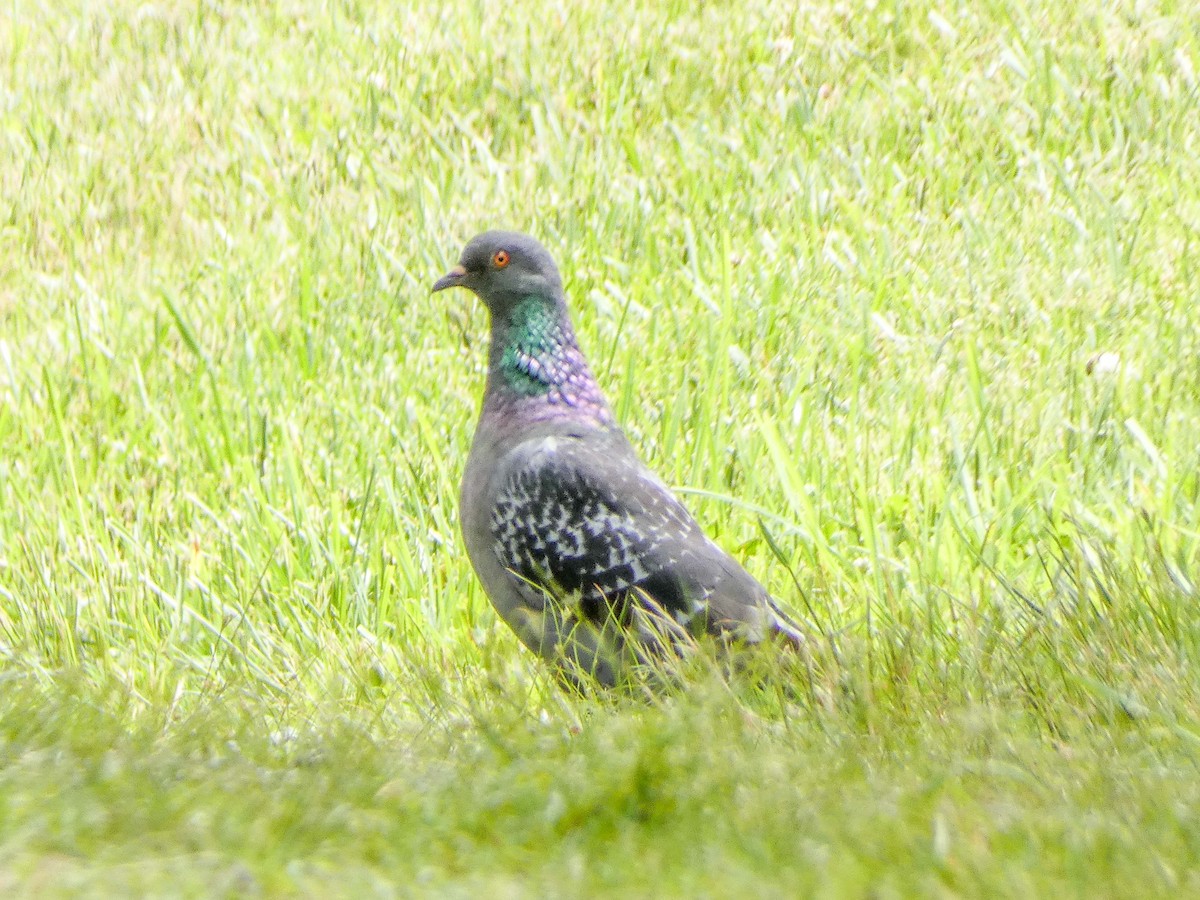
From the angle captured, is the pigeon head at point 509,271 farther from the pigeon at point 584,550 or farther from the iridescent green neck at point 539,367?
the pigeon at point 584,550

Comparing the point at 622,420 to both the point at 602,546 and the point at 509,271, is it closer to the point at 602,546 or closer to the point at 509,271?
the point at 509,271

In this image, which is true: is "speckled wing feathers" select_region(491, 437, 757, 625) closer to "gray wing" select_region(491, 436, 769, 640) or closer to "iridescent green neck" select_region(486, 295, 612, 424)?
"gray wing" select_region(491, 436, 769, 640)

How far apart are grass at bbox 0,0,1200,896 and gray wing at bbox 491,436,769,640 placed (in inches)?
11.1

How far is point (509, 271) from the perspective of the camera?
5.02m

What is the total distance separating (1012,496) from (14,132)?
18.9ft

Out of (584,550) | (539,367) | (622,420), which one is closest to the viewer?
(584,550)

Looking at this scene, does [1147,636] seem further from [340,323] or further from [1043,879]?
[340,323]

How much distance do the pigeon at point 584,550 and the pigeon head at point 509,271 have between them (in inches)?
14.2

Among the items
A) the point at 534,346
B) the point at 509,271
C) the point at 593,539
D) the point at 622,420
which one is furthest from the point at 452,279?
the point at 593,539

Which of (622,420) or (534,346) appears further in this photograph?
(622,420)

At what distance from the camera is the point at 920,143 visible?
24.1 ft

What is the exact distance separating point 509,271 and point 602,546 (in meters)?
1.02

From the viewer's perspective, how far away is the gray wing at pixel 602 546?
4496 millimetres

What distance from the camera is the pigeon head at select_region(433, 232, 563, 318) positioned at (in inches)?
196
